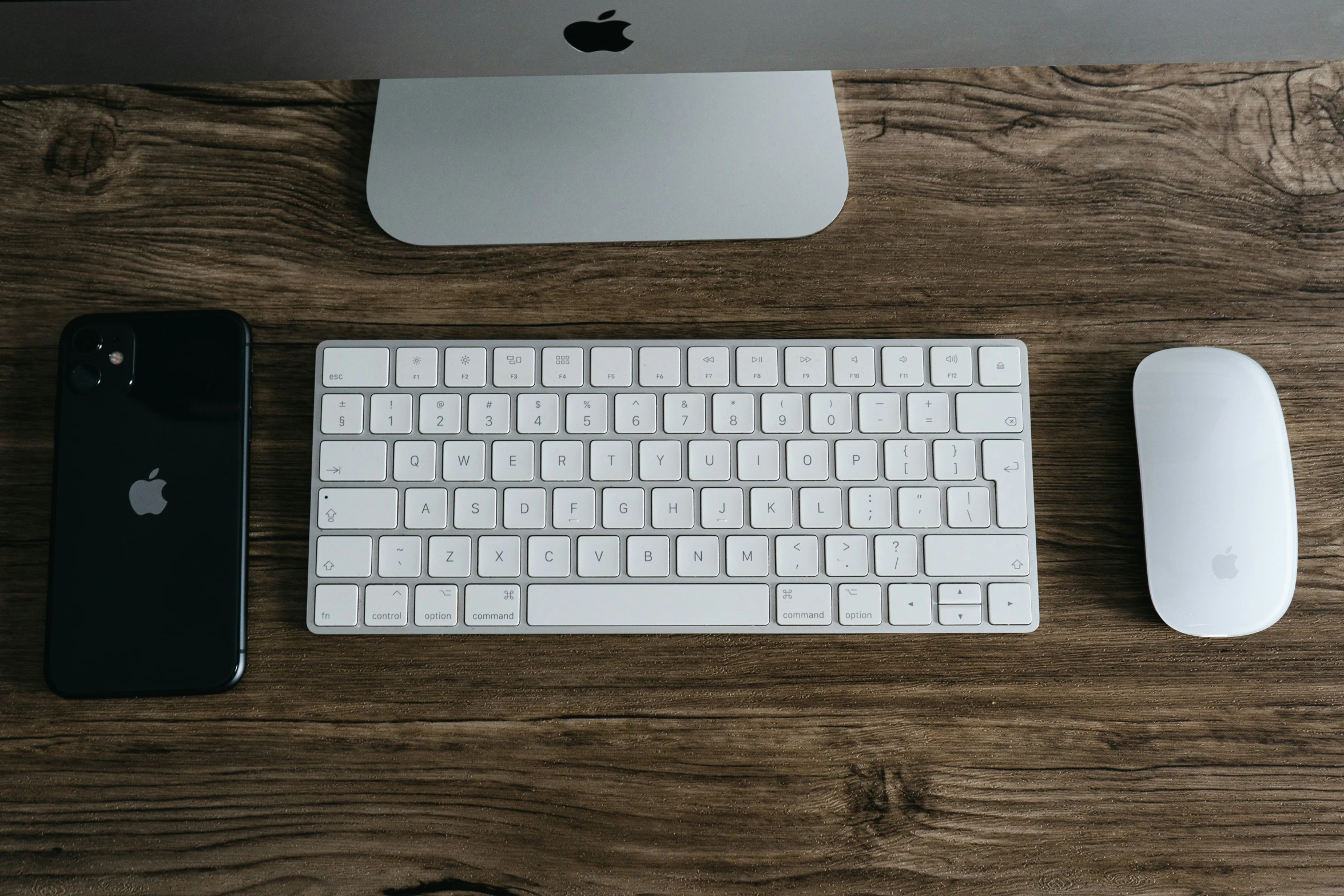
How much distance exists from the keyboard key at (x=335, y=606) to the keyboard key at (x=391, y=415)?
11 centimetres

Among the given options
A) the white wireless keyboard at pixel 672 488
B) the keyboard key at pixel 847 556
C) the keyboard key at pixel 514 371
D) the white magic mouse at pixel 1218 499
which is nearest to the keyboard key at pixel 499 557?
the white wireless keyboard at pixel 672 488

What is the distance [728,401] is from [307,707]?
1.20ft

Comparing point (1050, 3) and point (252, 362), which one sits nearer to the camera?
→ point (1050, 3)

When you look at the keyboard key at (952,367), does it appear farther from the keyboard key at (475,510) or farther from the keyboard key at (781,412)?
the keyboard key at (475,510)

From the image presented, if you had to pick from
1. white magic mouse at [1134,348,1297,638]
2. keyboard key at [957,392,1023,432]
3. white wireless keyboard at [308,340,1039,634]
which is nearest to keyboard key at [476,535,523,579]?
white wireless keyboard at [308,340,1039,634]

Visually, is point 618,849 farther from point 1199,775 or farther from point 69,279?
point 69,279

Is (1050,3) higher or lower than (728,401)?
higher

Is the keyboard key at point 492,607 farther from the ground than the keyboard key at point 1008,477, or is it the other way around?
the keyboard key at point 1008,477

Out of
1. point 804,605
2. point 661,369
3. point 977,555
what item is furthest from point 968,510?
point 661,369

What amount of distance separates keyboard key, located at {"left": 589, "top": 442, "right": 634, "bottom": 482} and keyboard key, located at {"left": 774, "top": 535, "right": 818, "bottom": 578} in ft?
0.38

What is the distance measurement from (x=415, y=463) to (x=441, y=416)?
0.04 meters

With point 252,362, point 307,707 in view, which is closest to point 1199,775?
point 307,707

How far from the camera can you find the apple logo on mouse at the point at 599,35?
0.54m

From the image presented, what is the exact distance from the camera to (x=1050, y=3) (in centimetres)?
52
